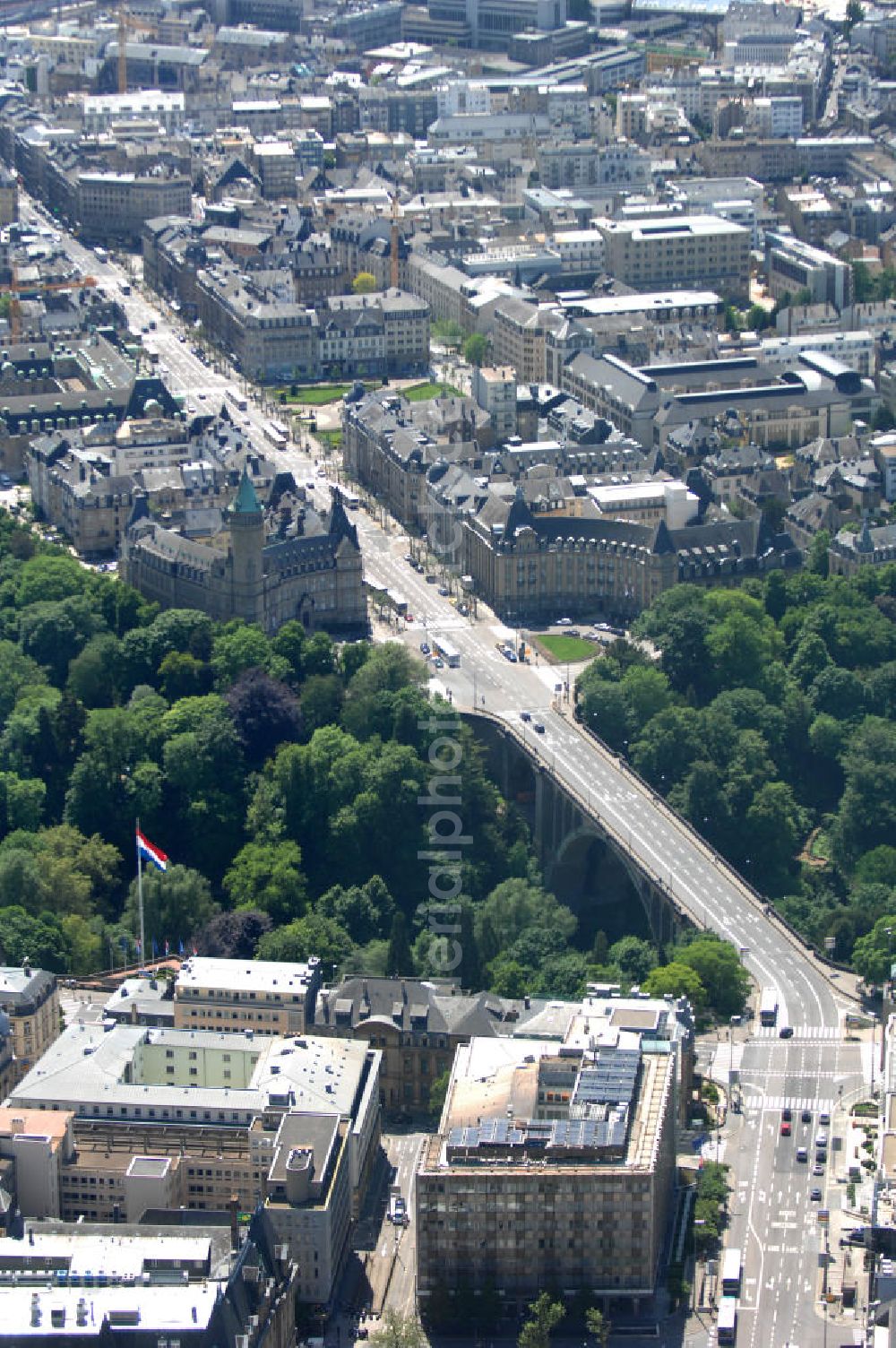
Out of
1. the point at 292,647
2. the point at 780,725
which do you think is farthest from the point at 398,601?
the point at 780,725

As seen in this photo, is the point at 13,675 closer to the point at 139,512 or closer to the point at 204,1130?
the point at 139,512

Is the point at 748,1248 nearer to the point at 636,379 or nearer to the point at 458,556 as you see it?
the point at 458,556

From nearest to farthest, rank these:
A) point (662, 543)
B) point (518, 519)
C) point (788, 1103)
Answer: point (788, 1103), point (662, 543), point (518, 519)

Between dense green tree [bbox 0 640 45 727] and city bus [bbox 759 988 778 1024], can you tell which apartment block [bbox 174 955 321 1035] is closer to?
city bus [bbox 759 988 778 1024]

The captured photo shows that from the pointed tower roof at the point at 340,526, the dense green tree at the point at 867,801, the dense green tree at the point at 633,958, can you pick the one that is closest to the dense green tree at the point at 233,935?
the dense green tree at the point at 633,958

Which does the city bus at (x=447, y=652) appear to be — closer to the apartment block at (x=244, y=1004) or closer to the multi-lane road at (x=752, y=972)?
the multi-lane road at (x=752, y=972)

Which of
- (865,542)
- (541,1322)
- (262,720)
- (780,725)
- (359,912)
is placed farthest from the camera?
(865,542)
